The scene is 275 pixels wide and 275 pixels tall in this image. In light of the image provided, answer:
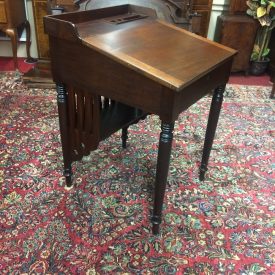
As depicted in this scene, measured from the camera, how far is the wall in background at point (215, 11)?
3.78 metres

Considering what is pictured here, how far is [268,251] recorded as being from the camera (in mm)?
1608

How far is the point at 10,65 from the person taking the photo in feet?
12.5

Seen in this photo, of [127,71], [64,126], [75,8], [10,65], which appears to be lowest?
[10,65]

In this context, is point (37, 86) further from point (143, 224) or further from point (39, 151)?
Result: point (143, 224)

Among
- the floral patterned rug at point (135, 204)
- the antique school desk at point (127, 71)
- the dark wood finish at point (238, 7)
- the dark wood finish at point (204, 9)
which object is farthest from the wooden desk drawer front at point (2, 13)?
the dark wood finish at point (238, 7)

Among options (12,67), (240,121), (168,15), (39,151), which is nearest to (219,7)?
(168,15)

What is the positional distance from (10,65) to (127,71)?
2949mm

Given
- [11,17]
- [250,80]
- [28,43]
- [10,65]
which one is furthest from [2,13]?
[250,80]

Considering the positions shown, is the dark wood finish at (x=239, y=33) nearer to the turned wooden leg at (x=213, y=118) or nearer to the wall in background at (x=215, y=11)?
the wall in background at (x=215, y=11)

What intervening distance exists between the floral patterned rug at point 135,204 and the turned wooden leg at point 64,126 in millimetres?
120

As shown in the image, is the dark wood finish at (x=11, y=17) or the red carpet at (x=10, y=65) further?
the red carpet at (x=10, y=65)

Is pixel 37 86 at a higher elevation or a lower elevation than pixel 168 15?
lower

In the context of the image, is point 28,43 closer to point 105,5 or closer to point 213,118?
point 105,5

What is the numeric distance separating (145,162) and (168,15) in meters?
1.57
